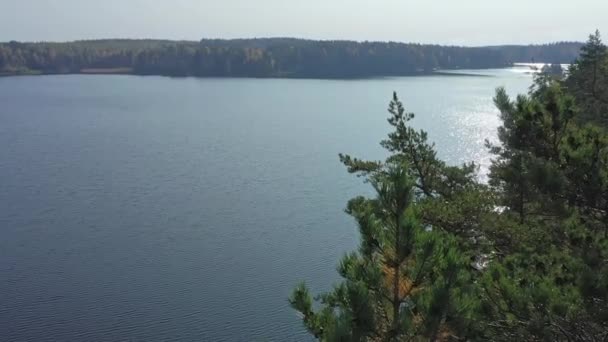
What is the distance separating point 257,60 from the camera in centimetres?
12725

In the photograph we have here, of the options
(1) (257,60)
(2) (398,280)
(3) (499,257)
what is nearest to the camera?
(2) (398,280)

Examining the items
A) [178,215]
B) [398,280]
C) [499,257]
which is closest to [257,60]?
[178,215]

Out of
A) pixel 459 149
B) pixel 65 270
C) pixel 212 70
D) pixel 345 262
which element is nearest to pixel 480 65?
pixel 212 70

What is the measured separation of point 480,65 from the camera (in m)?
157

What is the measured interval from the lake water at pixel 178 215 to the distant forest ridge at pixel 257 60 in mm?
66204

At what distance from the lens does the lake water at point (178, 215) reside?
744 inches

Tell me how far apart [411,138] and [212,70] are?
118m

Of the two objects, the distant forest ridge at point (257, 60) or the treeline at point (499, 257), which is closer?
the treeline at point (499, 257)

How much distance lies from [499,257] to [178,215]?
20809 mm

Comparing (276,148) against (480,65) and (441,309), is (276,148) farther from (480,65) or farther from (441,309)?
(480,65)

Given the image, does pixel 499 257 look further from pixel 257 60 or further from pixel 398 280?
pixel 257 60

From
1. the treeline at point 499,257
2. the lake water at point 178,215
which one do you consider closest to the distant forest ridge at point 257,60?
the lake water at point 178,215

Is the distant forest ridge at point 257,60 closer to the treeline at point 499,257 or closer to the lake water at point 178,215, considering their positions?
the lake water at point 178,215

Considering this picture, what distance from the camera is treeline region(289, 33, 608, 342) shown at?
4555 mm
